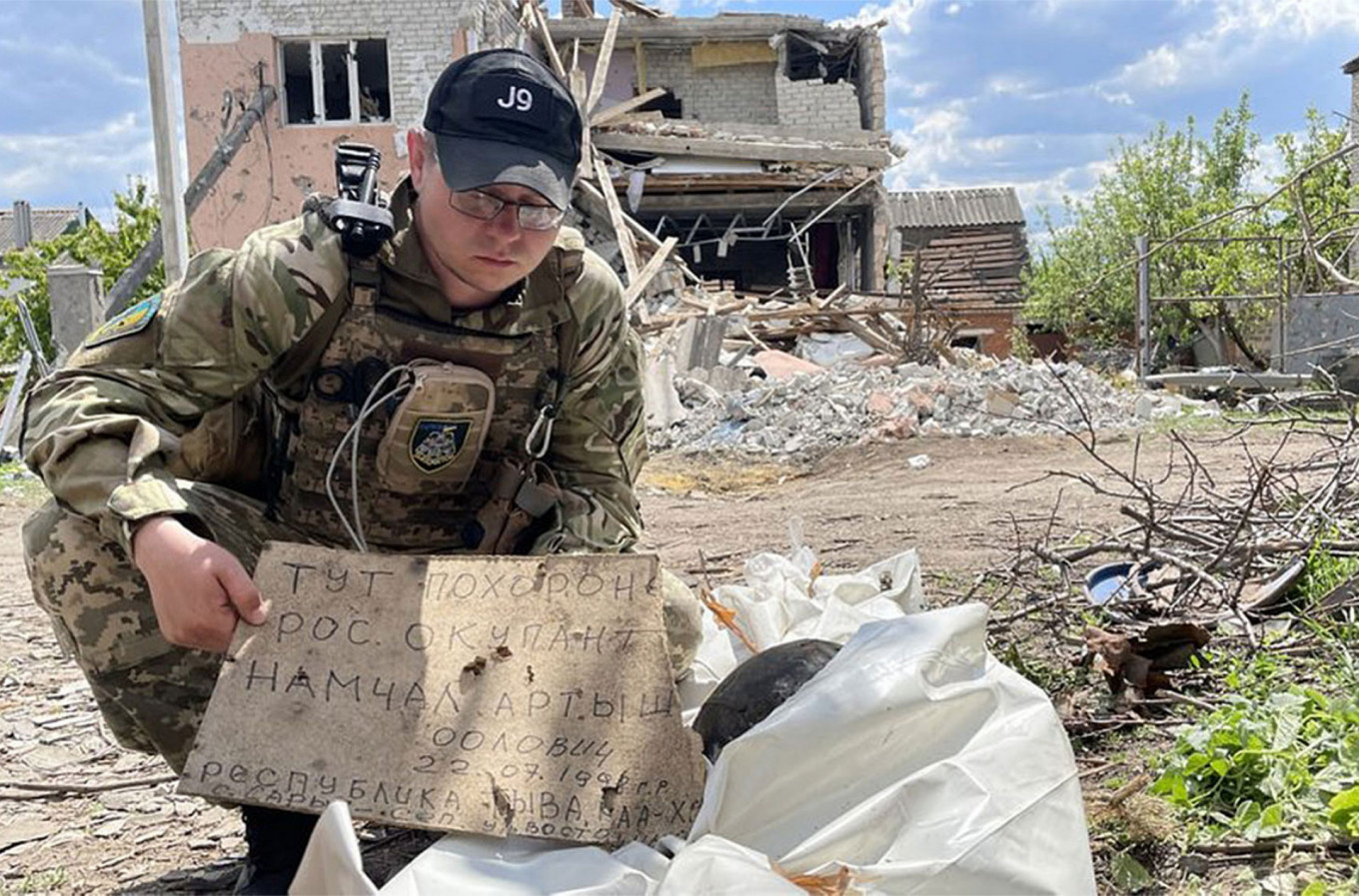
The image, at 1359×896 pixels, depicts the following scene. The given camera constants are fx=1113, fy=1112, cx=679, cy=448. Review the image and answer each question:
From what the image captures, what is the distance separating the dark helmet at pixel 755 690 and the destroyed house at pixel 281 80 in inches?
534

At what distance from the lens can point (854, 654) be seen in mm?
1555

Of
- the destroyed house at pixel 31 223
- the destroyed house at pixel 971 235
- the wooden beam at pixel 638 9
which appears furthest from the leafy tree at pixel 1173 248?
the destroyed house at pixel 31 223

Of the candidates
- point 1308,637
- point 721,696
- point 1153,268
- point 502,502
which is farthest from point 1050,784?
point 1153,268

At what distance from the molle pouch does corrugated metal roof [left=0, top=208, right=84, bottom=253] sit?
38.7 metres

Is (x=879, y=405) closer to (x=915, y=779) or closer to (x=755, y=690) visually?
(x=755, y=690)

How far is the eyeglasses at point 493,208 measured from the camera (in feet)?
5.89

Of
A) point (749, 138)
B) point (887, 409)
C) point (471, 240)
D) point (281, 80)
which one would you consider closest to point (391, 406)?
point (471, 240)

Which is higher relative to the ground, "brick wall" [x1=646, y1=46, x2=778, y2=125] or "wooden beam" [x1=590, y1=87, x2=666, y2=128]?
"brick wall" [x1=646, y1=46, x2=778, y2=125]

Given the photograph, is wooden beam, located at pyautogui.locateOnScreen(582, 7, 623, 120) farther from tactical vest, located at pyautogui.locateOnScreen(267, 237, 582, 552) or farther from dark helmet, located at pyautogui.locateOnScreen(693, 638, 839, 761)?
dark helmet, located at pyautogui.locateOnScreen(693, 638, 839, 761)

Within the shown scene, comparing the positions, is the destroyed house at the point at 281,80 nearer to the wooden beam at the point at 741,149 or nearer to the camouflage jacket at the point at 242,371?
the wooden beam at the point at 741,149

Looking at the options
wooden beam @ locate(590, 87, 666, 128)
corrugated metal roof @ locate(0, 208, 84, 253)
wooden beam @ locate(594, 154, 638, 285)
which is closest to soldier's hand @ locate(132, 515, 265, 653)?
wooden beam @ locate(594, 154, 638, 285)

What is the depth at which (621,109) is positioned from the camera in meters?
16.3

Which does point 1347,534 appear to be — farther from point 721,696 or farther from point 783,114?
point 783,114

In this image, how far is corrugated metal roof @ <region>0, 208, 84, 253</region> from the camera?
36281 mm
